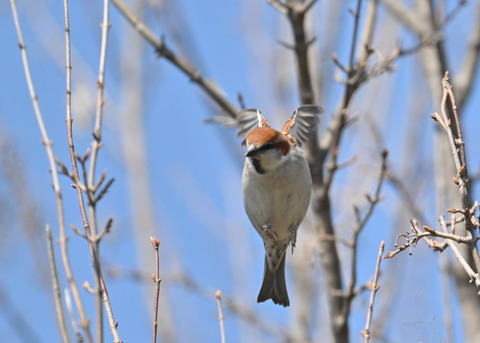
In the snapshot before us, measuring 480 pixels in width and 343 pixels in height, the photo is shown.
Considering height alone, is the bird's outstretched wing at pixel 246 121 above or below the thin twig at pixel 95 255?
above

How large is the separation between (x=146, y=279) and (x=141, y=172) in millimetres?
1695

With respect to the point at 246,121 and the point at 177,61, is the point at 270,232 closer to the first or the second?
the point at 246,121

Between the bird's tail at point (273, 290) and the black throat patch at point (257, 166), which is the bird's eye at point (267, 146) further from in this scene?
the bird's tail at point (273, 290)

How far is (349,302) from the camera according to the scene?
3.98m

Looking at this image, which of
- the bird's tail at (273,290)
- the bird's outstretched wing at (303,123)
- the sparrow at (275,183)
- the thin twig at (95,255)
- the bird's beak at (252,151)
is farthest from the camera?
the bird's tail at (273,290)

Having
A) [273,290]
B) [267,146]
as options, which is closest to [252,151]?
[267,146]

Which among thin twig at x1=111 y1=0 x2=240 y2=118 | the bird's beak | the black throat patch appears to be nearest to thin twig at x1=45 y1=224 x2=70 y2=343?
the bird's beak

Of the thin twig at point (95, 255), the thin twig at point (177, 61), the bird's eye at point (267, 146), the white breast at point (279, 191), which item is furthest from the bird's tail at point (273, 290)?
the thin twig at point (95, 255)

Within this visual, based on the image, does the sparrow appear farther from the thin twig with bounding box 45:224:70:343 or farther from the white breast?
the thin twig with bounding box 45:224:70:343

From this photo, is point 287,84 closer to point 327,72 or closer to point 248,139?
point 327,72

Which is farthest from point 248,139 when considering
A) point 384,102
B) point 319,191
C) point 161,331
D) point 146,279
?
point 384,102

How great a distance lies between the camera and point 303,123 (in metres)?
3.80

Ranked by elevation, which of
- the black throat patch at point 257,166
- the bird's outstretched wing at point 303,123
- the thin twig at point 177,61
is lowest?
the black throat patch at point 257,166

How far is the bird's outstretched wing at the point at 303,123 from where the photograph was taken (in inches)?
146
